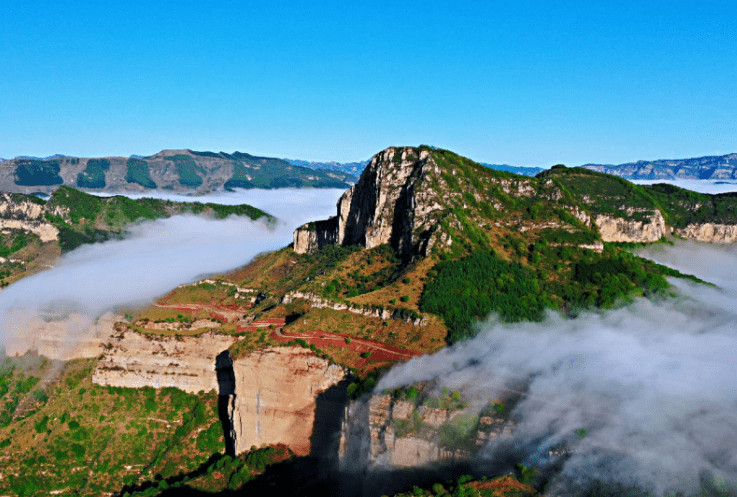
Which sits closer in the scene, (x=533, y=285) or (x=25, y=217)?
(x=533, y=285)

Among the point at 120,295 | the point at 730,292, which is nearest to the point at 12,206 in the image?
the point at 120,295

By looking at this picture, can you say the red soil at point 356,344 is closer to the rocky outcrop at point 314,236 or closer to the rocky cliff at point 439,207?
the rocky cliff at point 439,207

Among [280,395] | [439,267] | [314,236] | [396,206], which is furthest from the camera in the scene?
[314,236]

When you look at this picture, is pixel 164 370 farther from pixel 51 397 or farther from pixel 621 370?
pixel 621 370

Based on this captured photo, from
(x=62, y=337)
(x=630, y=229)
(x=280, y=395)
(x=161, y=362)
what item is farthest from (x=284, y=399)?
(x=630, y=229)

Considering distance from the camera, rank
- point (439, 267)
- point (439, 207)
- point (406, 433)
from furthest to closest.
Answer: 1. point (439, 207)
2. point (439, 267)
3. point (406, 433)

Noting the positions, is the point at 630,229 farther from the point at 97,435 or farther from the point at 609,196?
the point at 97,435

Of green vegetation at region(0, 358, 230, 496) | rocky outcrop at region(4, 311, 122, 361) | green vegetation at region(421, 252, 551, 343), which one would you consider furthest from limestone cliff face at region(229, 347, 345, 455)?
rocky outcrop at region(4, 311, 122, 361)

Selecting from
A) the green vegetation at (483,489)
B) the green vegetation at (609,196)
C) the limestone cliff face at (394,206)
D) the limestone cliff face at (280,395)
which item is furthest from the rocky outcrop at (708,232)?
the green vegetation at (483,489)
